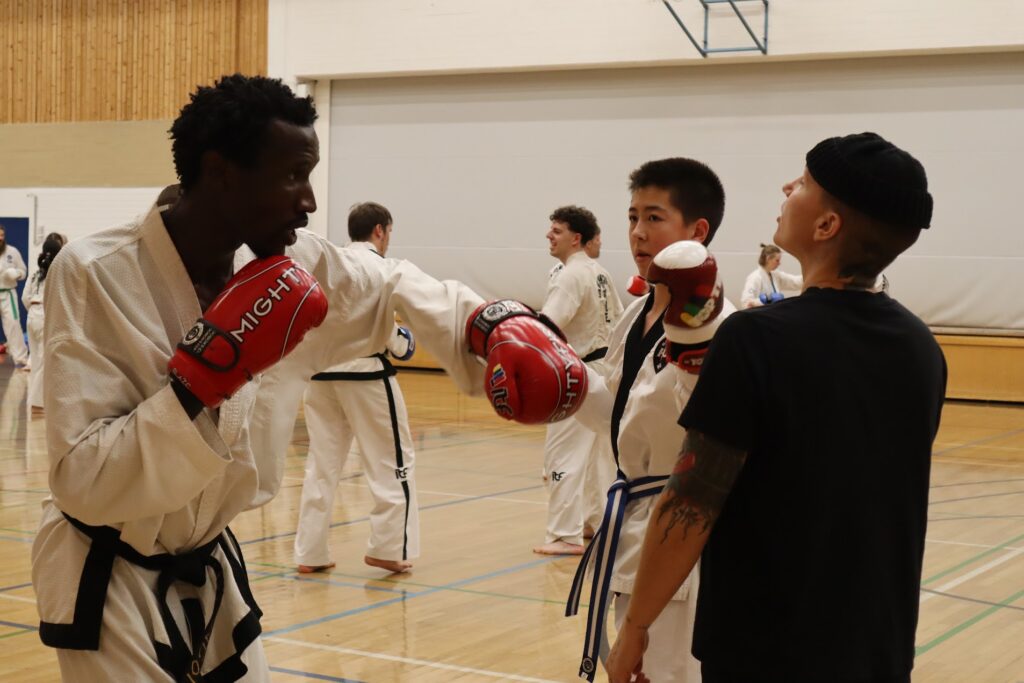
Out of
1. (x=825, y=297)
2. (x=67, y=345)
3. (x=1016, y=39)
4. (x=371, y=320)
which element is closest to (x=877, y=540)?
(x=825, y=297)

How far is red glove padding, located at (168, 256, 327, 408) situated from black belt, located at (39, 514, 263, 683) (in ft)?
1.27

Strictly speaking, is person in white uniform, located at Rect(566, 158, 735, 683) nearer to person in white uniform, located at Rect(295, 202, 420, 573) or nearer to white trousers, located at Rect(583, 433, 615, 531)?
person in white uniform, located at Rect(295, 202, 420, 573)

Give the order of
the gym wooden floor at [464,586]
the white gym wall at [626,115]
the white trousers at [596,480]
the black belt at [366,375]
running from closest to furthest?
the gym wooden floor at [464,586], the black belt at [366,375], the white trousers at [596,480], the white gym wall at [626,115]

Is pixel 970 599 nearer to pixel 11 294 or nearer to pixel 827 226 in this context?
pixel 827 226

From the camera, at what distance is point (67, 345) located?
2094 millimetres

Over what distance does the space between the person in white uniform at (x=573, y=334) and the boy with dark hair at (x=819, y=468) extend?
474 cm

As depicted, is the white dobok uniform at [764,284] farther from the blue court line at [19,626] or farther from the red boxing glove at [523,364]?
the red boxing glove at [523,364]

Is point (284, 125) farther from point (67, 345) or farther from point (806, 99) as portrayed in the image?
point (806, 99)

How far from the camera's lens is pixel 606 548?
126 inches

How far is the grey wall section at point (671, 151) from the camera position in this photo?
14055 millimetres

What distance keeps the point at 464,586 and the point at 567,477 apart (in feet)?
4.01

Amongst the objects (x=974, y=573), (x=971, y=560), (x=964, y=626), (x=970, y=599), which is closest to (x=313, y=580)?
(x=964, y=626)

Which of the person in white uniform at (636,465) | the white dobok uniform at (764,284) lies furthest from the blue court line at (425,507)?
the white dobok uniform at (764,284)

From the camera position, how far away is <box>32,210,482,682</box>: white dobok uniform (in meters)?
2.04
